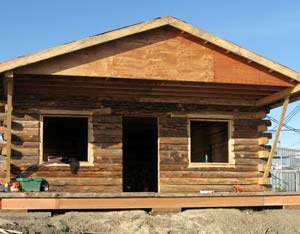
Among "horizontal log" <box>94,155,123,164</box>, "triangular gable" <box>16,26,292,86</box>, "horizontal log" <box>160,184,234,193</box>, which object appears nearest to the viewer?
"triangular gable" <box>16,26,292,86</box>

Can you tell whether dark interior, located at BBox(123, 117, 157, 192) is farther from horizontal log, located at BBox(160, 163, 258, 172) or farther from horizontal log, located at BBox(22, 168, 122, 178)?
horizontal log, located at BBox(22, 168, 122, 178)

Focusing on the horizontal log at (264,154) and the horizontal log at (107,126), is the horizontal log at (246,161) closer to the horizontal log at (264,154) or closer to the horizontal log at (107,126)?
the horizontal log at (264,154)

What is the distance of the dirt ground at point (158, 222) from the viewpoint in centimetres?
1172

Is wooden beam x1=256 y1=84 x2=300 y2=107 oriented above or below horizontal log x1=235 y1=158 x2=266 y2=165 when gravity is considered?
above

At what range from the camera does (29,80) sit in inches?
552

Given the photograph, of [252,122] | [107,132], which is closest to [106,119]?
[107,132]

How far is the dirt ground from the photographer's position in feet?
38.4

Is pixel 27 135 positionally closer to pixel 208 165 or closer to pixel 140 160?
pixel 208 165

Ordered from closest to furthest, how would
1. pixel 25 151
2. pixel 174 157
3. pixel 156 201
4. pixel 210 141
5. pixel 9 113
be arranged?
pixel 156 201, pixel 9 113, pixel 25 151, pixel 174 157, pixel 210 141

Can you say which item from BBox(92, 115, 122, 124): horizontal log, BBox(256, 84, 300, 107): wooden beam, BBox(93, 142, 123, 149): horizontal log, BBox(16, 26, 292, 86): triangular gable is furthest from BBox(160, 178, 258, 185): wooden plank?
BBox(16, 26, 292, 86): triangular gable

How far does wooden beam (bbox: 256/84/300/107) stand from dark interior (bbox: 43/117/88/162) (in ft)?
21.1

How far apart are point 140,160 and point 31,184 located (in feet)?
27.6

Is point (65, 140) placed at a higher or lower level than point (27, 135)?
higher

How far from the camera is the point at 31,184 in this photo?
45.6 ft
